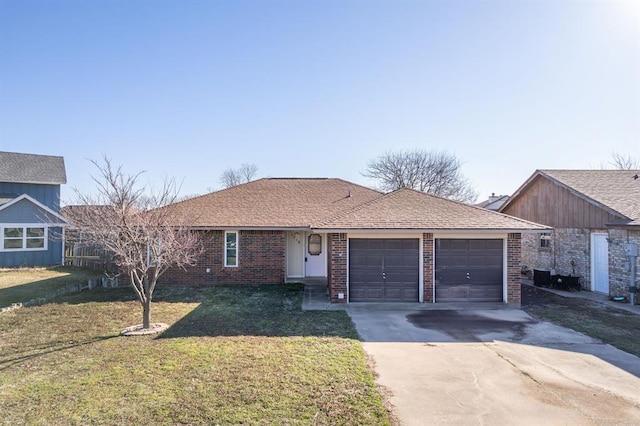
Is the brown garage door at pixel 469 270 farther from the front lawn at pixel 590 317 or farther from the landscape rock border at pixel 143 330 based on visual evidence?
the landscape rock border at pixel 143 330

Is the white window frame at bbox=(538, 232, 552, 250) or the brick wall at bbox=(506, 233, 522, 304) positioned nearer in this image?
the brick wall at bbox=(506, 233, 522, 304)

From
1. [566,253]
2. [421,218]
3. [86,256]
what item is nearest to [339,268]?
[421,218]

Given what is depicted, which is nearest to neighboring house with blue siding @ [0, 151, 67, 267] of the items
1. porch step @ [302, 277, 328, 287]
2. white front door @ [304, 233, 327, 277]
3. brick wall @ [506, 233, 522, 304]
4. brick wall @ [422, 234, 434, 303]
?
white front door @ [304, 233, 327, 277]

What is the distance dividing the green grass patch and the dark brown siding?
18873mm

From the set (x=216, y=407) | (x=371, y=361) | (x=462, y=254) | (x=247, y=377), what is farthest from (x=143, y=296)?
(x=462, y=254)

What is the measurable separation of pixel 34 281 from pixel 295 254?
10.2 metres

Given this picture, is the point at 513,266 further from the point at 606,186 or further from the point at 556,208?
the point at 606,186

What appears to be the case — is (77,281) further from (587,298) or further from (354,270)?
(587,298)

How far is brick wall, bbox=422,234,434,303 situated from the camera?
10.8 meters

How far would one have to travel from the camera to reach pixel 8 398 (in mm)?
4828

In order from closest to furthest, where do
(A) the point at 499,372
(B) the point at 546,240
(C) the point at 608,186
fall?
(A) the point at 499,372 < (C) the point at 608,186 < (B) the point at 546,240

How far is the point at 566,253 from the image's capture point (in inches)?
583

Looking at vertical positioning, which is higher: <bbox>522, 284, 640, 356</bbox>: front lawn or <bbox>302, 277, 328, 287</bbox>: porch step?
<bbox>302, 277, 328, 287</bbox>: porch step

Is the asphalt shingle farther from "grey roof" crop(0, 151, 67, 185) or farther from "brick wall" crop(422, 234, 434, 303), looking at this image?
"grey roof" crop(0, 151, 67, 185)
